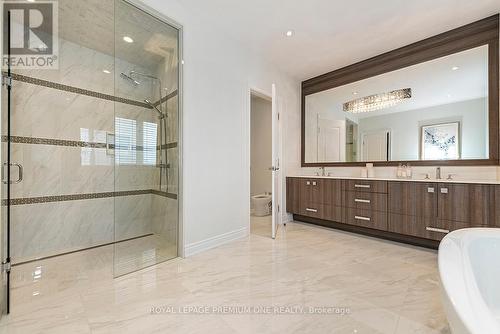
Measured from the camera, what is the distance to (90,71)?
2.80m

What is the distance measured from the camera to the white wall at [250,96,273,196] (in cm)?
486

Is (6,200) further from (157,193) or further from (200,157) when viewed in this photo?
(200,157)

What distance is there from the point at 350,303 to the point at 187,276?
1.28 m

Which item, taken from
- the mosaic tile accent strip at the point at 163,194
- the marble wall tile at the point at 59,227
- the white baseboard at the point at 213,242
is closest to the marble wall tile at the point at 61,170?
the marble wall tile at the point at 59,227

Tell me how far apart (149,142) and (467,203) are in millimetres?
3343

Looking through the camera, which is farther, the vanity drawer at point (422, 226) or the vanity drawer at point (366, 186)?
the vanity drawer at point (366, 186)

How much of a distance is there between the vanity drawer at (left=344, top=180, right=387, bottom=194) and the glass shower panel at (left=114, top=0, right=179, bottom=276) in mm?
2315

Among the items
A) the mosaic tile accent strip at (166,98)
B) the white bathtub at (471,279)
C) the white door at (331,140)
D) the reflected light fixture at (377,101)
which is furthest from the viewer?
the white door at (331,140)

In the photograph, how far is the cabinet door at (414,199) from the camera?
249 cm

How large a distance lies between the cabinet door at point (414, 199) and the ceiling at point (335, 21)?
1809 mm

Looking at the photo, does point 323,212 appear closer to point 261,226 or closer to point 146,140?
point 261,226

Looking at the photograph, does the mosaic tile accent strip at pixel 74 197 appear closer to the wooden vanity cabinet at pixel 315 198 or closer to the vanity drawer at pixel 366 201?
the wooden vanity cabinet at pixel 315 198

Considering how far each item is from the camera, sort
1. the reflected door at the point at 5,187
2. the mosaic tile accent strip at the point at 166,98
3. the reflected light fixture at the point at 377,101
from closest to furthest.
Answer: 1. the reflected door at the point at 5,187
2. the mosaic tile accent strip at the point at 166,98
3. the reflected light fixture at the point at 377,101

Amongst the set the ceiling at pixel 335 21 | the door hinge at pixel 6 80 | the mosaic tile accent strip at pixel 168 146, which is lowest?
the mosaic tile accent strip at pixel 168 146
